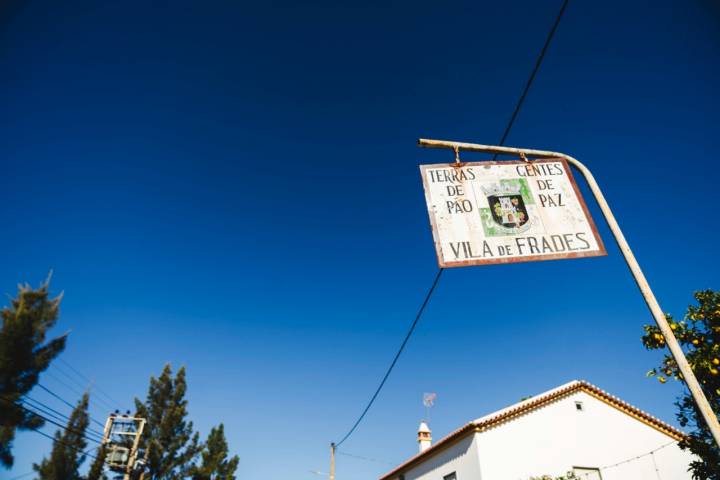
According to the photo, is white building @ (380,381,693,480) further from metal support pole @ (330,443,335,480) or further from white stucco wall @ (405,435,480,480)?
metal support pole @ (330,443,335,480)

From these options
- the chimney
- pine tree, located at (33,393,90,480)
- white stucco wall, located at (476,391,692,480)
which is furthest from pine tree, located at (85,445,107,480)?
white stucco wall, located at (476,391,692,480)

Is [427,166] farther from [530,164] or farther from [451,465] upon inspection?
[451,465]

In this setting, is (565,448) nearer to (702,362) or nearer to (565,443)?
(565,443)

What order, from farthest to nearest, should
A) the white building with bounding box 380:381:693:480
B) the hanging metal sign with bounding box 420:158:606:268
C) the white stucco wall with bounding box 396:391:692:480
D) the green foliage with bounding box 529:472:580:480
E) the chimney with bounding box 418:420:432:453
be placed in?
the chimney with bounding box 418:420:432:453, the white building with bounding box 380:381:693:480, the white stucco wall with bounding box 396:391:692:480, the green foliage with bounding box 529:472:580:480, the hanging metal sign with bounding box 420:158:606:268

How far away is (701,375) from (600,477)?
12.1 meters

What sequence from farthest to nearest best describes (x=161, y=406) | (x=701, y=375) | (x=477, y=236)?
(x=161, y=406), (x=701, y=375), (x=477, y=236)

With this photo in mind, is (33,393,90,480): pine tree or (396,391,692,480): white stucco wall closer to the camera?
(396,391,692,480): white stucco wall

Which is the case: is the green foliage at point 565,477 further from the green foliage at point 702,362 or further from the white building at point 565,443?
the green foliage at point 702,362

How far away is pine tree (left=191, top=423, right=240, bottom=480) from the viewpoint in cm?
3575

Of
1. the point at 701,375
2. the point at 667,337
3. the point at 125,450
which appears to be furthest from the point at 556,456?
the point at 125,450

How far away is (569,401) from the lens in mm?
17359

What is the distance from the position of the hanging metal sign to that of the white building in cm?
1360

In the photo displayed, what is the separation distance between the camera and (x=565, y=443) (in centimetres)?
1608

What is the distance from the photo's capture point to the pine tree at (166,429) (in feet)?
96.6
